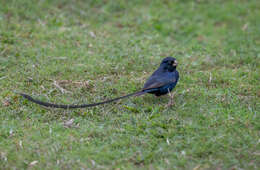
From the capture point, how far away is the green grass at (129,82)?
13.9ft

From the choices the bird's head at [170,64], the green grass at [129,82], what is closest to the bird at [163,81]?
the bird's head at [170,64]

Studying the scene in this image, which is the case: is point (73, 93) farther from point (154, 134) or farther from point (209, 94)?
point (209, 94)

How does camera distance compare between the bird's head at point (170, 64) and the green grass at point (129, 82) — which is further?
the bird's head at point (170, 64)

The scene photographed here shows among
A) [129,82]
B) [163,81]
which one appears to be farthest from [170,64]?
[129,82]

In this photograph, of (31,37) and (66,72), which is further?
(31,37)

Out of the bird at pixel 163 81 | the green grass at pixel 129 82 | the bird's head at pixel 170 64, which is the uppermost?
the bird's head at pixel 170 64

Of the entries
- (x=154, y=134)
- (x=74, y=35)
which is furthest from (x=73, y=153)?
(x=74, y=35)

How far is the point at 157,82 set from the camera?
5402 mm

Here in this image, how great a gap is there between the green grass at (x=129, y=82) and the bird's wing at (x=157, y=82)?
0.91 feet

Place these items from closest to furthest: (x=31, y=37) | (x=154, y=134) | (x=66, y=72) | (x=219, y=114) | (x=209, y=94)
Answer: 1. (x=154, y=134)
2. (x=219, y=114)
3. (x=209, y=94)
4. (x=66, y=72)
5. (x=31, y=37)

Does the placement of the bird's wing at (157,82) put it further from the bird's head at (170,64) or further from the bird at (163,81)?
the bird's head at (170,64)

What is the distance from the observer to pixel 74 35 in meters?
7.70

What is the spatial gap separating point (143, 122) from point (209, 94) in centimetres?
133

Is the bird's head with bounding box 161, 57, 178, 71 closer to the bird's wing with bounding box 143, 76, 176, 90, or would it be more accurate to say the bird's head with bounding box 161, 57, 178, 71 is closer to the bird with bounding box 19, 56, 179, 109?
the bird with bounding box 19, 56, 179, 109
